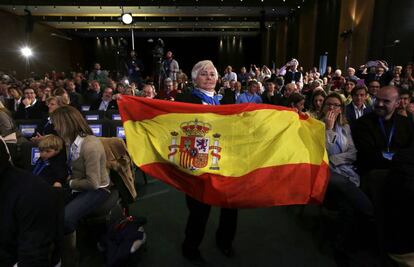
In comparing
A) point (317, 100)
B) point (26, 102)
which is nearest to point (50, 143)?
point (317, 100)

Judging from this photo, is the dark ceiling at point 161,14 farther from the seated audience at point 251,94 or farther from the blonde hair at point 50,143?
the blonde hair at point 50,143

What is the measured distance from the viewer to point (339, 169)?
2.82 m

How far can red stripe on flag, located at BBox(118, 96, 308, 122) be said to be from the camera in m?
2.39

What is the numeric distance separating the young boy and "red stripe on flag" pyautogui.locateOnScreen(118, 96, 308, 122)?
57 centimetres

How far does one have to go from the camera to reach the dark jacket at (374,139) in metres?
2.73

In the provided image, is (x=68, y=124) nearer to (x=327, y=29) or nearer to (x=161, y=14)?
(x=327, y=29)

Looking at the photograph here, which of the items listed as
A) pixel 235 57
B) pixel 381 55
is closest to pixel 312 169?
pixel 381 55

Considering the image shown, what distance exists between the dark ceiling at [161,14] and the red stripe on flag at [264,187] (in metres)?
13.1

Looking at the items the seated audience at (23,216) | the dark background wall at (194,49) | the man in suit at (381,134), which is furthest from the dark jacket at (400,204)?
the dark background wall at (194,49)

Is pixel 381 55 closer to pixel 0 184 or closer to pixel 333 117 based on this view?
pixel 333 117

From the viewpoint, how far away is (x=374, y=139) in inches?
109

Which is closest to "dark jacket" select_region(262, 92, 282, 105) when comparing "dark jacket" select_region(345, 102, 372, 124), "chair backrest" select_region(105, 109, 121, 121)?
"dark jacket" select_region(345, 102, 372, 124)

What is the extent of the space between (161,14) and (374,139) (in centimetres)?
1699

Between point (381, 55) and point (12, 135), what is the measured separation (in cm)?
971
